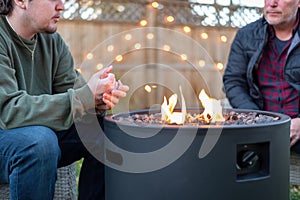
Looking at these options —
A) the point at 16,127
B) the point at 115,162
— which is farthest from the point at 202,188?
the point at 16,127

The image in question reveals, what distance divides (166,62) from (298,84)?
269 cm

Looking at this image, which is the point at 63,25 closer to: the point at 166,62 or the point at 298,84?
the point at 166,62

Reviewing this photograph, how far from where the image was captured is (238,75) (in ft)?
7.50

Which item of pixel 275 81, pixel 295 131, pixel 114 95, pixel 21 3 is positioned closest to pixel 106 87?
pixel 114 95

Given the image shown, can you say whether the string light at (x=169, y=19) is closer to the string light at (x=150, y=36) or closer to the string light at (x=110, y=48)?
the string light at (x=150, y=36)

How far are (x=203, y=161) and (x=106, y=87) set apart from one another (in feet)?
1.33


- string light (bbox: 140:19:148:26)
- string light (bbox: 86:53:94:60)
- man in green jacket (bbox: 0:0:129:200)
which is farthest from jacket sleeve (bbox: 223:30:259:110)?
string light (bbox: 140:19:148:26)

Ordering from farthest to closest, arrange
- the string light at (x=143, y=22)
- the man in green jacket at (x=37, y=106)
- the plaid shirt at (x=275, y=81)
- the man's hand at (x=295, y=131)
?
1. the string light at (x=143, y=22)
2. the plaid shirt at (x=275, y=81)
3. the man's hand at (x=295, y=131)
4. the man in green jacket at (x=37, y=106)

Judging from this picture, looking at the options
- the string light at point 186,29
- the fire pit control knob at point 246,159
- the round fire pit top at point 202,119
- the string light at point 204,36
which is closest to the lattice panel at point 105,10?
the string light at point 186,29

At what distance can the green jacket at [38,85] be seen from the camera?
1.47 metres

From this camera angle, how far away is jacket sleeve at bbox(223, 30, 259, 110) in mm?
2244

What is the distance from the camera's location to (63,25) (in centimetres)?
418

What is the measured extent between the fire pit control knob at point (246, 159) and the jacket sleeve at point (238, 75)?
2.74 feet

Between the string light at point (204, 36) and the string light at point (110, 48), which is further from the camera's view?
the string light at point (204, 36)
